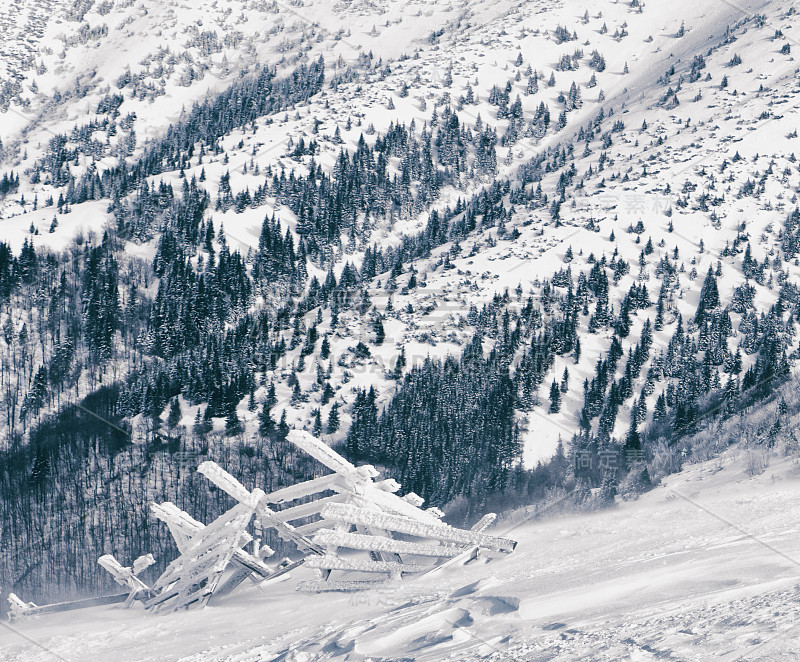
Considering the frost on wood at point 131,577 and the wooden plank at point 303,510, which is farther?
the frost on wood at point 131,577

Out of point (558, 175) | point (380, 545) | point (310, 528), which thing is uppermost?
point (558, 175)

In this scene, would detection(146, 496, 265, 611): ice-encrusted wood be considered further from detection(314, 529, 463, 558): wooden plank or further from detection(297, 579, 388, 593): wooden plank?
detection(314, 529, 463, 558): wooden plank

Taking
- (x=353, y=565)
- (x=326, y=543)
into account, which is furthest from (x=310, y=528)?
(x=353, y=565)

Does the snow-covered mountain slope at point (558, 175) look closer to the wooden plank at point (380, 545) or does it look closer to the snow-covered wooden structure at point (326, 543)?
the snow-covered wooden structure at point (326, 543)

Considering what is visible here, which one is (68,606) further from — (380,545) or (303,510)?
(380,545)

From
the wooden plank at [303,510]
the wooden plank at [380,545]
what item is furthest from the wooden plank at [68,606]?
the wooden plank at [380,545]

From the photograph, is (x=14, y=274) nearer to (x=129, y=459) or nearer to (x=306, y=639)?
(x=129, y=459)

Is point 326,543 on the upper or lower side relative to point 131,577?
upper
